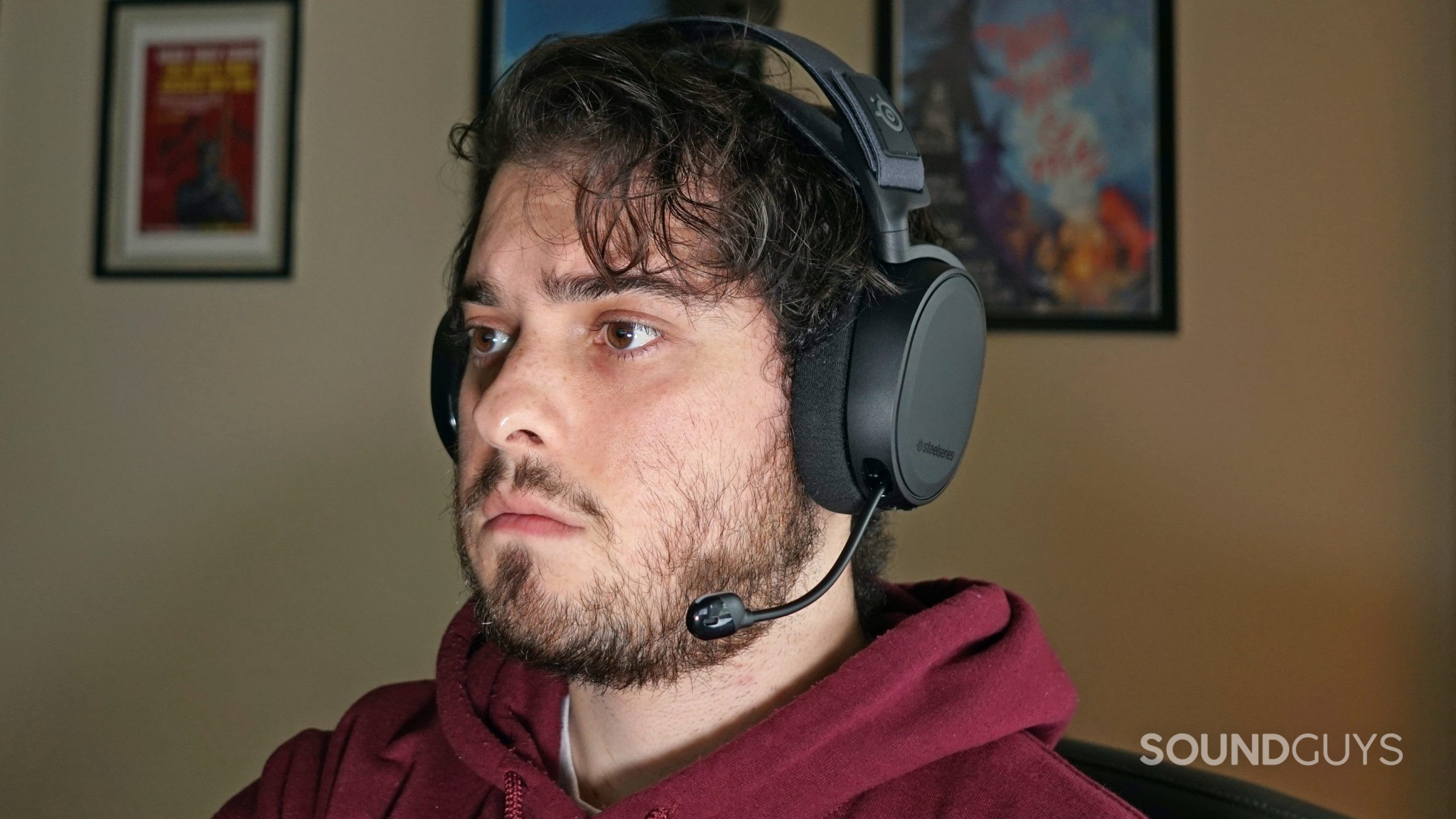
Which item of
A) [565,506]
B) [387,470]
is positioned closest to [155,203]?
[387,470]

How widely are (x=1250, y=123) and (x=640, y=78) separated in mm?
1288

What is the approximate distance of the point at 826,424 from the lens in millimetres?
939

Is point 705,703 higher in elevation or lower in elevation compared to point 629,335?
lower

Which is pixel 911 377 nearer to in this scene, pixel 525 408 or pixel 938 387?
pixel 938 387

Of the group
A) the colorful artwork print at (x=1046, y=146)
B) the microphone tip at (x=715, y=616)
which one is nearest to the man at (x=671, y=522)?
the microphone tip at (x=715, y=616)

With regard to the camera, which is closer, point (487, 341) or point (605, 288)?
point (605, 288)

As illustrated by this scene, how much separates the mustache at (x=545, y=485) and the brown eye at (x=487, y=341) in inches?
5.8

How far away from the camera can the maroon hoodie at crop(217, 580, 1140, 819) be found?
88 centimetres

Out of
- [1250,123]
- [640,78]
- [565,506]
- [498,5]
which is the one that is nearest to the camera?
[565,506]

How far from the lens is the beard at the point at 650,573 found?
3.02 ft

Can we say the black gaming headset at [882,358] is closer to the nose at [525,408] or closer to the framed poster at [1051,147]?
the nose at [525,408]

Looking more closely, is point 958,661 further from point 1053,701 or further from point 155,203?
point 155,203

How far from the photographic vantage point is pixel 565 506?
0.91 meters

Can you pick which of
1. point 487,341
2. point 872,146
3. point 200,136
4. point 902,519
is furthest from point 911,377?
point 200,136
